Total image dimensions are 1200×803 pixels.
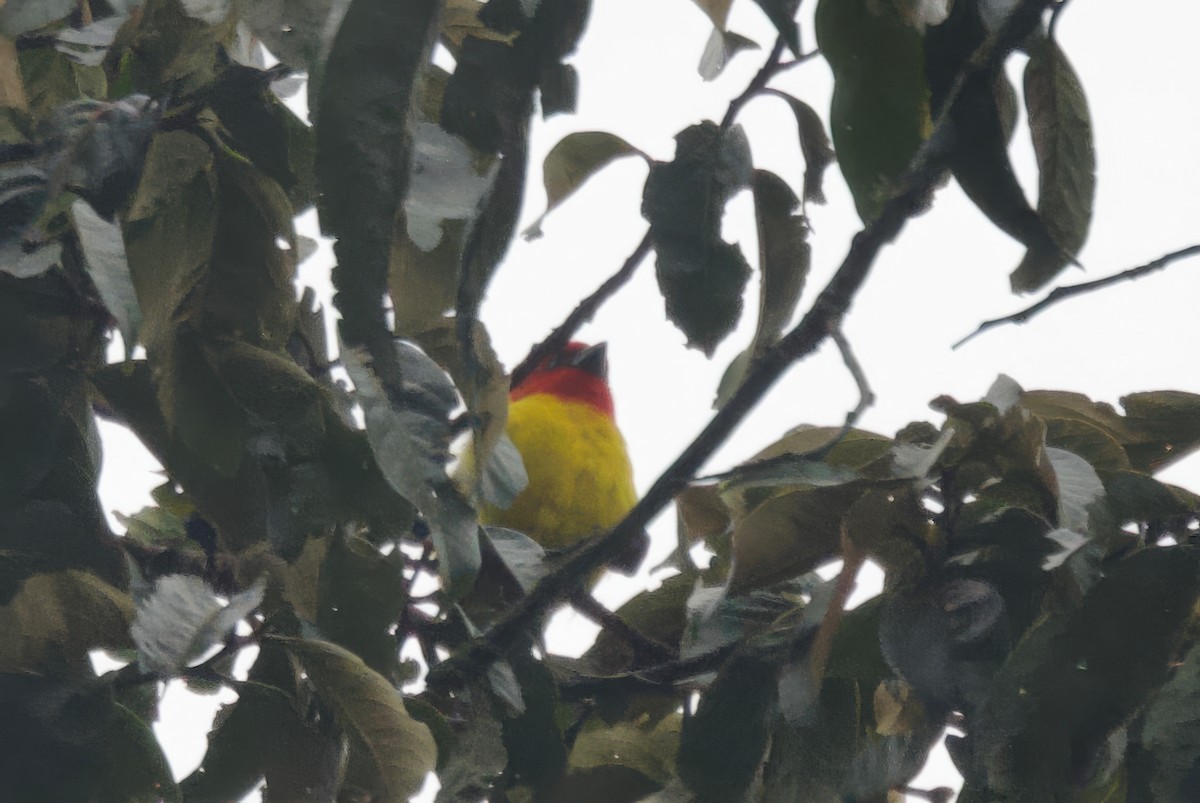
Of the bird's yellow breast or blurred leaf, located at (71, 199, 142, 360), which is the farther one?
the bird's yellow breast

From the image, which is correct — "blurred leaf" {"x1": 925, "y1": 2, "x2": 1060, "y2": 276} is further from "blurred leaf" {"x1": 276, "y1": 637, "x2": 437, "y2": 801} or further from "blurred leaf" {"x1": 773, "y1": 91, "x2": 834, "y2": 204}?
"blurred leaf" {"x1": 276, "y1": 637, "x2": 437, "y2": 801}

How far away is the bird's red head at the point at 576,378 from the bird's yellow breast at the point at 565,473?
0.12m

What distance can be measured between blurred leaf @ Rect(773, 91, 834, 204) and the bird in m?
1.60

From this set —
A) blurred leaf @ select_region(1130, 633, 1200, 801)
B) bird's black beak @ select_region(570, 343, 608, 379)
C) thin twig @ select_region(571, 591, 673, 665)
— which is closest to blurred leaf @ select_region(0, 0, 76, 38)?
thin twig @ select_region(571, 591, 673, 665)

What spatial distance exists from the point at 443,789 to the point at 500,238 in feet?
1.92

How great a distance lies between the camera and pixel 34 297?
1051 millimetres

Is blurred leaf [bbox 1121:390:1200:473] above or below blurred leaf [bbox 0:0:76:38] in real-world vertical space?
below

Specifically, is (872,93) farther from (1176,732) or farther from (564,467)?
(564,467)

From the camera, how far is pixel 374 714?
1.00 meters

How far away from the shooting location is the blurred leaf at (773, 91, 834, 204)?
1.06m

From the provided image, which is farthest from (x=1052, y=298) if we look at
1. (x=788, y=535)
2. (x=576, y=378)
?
(x=576, y=378)

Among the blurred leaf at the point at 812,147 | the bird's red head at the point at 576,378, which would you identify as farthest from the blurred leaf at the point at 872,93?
the bird's red head at the point at 576,378

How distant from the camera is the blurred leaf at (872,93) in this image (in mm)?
698

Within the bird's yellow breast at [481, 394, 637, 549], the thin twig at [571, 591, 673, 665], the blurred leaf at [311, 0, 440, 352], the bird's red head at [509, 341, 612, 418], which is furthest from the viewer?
the bird's red head at [509, 341, 612, 418]
